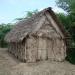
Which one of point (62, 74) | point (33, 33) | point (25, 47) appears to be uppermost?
point (33, 33)

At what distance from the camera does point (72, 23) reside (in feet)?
73.2

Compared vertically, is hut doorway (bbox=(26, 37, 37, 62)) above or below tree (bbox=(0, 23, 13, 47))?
below

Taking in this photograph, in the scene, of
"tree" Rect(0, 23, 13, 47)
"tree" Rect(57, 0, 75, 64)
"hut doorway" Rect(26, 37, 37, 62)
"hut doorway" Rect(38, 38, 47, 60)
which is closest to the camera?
"hut doorway" Rect(26, 37, 37, 62)

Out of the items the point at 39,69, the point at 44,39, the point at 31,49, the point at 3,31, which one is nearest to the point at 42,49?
the point at 44,39

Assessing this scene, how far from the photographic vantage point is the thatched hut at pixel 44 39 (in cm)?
1970

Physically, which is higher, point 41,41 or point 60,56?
point 41,41

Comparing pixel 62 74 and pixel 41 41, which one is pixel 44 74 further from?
pixel 41 41

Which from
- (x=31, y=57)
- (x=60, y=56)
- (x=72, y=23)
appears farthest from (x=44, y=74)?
(x=72, y=23)

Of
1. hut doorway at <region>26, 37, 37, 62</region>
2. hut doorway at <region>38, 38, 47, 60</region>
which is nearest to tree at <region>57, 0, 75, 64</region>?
hut doorway at <region>38, 38, 47, 60</region>

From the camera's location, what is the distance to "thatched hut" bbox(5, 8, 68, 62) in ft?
64.6

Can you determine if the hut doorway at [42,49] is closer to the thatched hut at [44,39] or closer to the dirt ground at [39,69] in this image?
the thatched hut at [44,39]

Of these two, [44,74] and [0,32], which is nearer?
[44,74]

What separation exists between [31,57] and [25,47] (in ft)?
3.35

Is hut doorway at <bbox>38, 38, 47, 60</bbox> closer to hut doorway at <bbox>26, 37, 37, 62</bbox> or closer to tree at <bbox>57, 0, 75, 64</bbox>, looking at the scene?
hut doorway at <bbox>26, 37, 37, 62</bbox>
